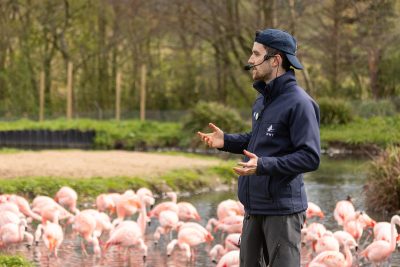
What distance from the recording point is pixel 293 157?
512cm

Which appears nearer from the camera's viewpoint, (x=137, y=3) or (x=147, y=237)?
(x=147, y=237)

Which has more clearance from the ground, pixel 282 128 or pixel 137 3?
pixel 137 3

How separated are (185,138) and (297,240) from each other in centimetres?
2427

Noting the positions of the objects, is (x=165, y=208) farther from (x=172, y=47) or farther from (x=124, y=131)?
(x=172, y=47)

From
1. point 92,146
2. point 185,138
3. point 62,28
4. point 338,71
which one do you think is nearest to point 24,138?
point 92,146

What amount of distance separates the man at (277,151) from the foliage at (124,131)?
24.6 meters

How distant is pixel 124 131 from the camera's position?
31.4 m

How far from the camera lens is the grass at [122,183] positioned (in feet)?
50.8

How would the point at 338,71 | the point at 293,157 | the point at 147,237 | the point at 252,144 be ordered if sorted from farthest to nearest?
the point at 338,71
the point at 147,237
the point at 252,144
the point at 293,157

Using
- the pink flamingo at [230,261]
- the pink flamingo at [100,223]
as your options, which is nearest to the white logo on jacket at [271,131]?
the pink flamingo at [230,261]

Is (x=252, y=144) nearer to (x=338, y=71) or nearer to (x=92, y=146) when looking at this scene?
(x=92, y=146)

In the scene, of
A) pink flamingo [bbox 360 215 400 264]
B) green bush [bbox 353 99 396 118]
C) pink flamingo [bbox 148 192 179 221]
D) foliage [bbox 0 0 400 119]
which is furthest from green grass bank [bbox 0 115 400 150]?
pink flamingo [bbox 360 215 400 264]

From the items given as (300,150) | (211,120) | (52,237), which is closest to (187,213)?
(52,237)

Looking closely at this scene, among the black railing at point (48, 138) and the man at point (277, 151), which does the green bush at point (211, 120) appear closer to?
the black railing at point (48, 138)
